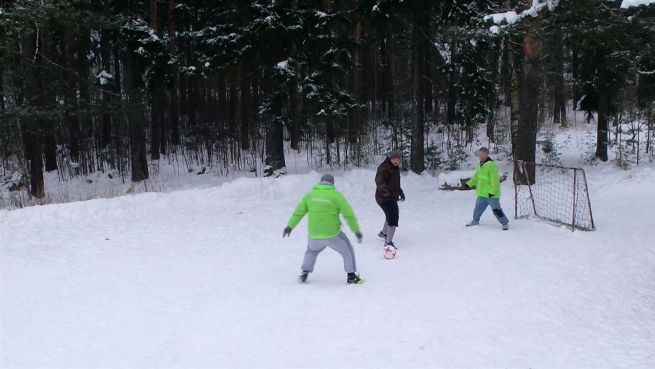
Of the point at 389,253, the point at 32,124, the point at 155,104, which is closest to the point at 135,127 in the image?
the point at 32,124

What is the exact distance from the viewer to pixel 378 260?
30.2 feet

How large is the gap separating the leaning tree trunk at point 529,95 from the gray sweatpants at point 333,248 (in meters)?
8.76

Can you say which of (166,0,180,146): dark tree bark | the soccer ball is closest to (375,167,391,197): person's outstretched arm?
the soccer ball

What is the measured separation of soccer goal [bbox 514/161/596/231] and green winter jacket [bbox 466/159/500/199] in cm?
125

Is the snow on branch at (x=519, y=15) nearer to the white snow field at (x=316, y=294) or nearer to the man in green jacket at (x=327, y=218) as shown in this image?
the white snow field at (x=316, y=294)

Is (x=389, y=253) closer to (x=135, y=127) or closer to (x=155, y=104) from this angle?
(x=135, y=127)

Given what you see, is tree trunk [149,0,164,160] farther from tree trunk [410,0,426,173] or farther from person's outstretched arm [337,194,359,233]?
person's outstretched arm [337,194,359,233]

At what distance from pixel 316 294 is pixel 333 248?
745mm

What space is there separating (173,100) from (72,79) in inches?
356

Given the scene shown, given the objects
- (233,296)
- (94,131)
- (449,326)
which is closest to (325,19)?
(233,296)

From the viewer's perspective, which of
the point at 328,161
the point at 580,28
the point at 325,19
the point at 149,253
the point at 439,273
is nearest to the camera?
the point at 439,273

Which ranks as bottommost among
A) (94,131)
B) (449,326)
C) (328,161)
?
(449,326)

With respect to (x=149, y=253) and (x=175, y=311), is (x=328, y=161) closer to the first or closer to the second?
(x=149, y=253)

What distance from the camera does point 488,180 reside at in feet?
35.7
